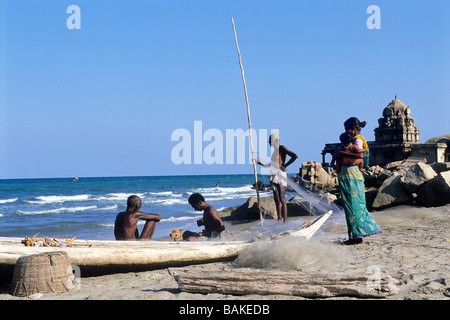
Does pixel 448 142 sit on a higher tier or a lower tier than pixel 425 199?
higher

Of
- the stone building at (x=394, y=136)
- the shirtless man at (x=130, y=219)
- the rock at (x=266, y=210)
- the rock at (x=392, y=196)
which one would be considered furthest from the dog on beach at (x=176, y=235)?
the stone building at (x=394, y=136)

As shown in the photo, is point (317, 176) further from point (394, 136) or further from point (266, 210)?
point (266, 210)

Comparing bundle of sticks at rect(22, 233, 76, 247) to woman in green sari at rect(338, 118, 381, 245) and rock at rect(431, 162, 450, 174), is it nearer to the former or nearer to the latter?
woman in green sari at rect(338, 118, 381, 245)

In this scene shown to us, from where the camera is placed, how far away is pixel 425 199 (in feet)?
35.7

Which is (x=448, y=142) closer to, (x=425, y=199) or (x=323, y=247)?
(x=425, y=199)

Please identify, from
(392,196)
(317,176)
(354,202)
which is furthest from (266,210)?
(317,176)

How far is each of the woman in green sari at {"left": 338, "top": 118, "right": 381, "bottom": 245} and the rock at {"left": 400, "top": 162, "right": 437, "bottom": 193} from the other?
5414 mm

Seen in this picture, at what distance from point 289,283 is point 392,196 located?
28.7 ft

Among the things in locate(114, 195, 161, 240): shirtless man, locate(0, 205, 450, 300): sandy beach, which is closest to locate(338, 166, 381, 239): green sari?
locate(0, 205, 450, 300): sandy beach

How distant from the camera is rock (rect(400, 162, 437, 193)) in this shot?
1112cm

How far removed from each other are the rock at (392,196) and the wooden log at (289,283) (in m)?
8.33

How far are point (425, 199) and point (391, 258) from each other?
6.35 metres

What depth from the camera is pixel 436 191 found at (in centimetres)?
1070
